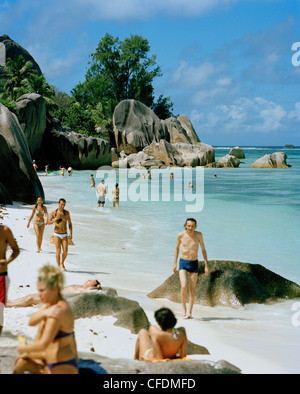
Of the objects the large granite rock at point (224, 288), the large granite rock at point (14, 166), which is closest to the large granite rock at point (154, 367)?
the large granite rock at point (224, 288)

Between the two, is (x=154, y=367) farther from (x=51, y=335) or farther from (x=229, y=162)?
(x=229, y=162)

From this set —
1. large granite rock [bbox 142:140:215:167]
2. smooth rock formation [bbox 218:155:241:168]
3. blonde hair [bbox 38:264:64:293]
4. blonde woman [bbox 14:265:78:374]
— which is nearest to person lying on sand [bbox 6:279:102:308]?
blonde woman [bbox 14:265:78:374]

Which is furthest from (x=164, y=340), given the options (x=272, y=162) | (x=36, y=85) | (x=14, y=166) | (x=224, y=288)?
(x=272, y=162)

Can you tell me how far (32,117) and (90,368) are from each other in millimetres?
38969

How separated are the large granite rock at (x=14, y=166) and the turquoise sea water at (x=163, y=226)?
Answer: 1.25 meters

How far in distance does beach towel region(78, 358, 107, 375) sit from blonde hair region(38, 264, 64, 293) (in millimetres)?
936

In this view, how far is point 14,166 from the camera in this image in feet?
64.6

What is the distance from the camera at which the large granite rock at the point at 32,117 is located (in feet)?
131

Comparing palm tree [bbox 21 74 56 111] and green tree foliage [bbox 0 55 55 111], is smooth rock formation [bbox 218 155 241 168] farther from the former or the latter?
green tree foliage [bbox 0 55 55 111]

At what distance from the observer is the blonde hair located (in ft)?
11.4

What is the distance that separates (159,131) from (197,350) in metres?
54.8

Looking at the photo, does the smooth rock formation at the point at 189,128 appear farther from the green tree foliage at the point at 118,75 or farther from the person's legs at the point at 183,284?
the person's legs at the point at 183,284
